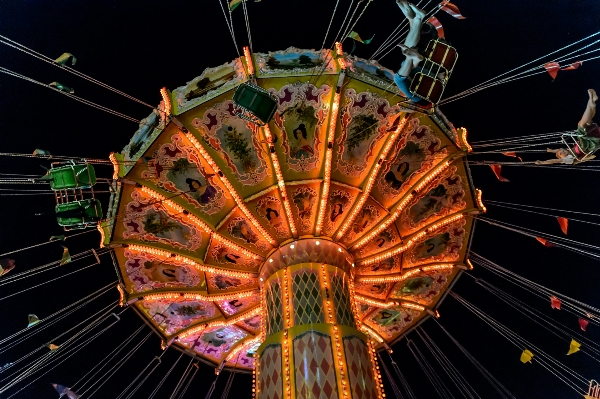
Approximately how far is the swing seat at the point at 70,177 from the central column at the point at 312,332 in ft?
15.4

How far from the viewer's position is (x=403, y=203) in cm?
1216

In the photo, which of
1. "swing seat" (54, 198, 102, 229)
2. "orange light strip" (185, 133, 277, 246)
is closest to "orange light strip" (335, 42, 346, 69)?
"orange light strip" (185, 133, 277, 246)

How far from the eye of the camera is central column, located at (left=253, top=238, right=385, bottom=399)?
10102 mm

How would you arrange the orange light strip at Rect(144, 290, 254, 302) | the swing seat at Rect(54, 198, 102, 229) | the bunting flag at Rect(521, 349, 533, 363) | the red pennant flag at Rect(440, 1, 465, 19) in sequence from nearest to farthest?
the red pennant flag at Rect(440, 1, 465, 19), the swing seat at Rect(54, 198, 102, 229), the orange light strip at Rect(144, 290, 254, 302), the bunting flag at Rect(521, 349, 533, 363)

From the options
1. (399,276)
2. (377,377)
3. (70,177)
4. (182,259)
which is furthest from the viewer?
(399,276)

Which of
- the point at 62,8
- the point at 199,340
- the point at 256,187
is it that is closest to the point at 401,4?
the point at 256,187

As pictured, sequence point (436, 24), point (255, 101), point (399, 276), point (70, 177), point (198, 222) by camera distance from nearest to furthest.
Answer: point (436, 24) < point (255, 101) < point (70, 177) < point (198, 222) < point (399, 276)

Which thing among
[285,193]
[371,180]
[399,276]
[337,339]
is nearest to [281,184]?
[285,193]

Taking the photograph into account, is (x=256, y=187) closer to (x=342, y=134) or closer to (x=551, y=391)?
(x=342, y=134)

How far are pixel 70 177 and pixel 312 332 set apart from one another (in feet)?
19.1

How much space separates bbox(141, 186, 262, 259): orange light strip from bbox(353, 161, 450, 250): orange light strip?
2746 millimetres

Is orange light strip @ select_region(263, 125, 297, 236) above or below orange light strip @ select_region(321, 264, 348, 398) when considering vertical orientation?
above

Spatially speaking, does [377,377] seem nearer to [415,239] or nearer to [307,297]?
[307,297]

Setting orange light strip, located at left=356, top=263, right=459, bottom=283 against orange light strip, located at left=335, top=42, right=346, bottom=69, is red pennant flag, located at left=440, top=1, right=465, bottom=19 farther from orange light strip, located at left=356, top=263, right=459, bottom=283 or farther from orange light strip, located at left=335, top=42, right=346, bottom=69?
orange light strip, located at left=356, top=263, right=459, bottom=283
